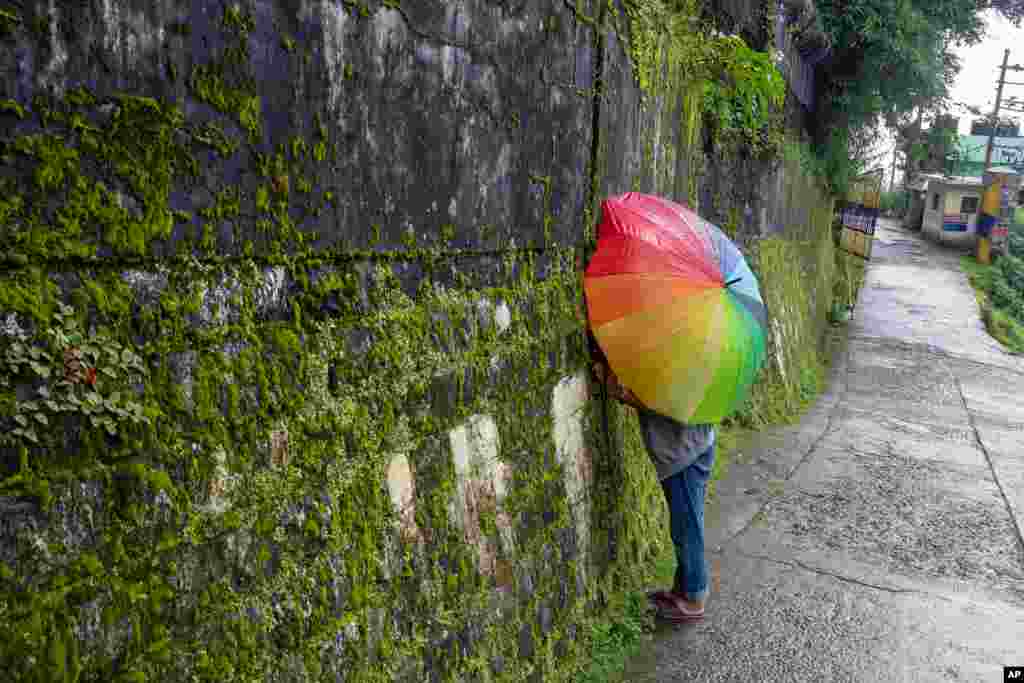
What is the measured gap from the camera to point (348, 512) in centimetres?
193

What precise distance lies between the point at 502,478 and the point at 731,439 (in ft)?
15.2

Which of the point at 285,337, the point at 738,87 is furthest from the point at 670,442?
the point at 738,87

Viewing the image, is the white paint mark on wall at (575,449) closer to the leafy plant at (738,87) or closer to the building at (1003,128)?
the leafy plant at (738,87)

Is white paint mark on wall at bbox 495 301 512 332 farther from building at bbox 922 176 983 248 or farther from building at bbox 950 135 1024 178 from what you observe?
building at bbox 950 135 1024 178

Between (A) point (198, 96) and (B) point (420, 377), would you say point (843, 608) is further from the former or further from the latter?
(A) point (198, 96)

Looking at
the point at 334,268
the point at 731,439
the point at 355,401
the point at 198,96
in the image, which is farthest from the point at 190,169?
the point at 731,439

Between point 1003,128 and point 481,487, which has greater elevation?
point 1003,128

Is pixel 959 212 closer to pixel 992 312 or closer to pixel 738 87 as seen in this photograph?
pixel 992 312

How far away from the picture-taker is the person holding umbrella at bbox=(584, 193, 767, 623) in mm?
3145

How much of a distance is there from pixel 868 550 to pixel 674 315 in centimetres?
285

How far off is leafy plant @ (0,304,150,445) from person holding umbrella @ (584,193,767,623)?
2094 millimetres

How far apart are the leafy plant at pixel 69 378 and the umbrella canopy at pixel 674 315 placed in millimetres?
2091

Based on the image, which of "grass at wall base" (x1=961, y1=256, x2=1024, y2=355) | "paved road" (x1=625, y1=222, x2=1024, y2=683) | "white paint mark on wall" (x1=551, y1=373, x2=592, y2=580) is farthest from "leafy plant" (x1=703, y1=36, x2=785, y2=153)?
"grass at wall base" (x1=961, y1=256, x2=1024, y2=355)

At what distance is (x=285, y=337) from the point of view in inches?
68.9
